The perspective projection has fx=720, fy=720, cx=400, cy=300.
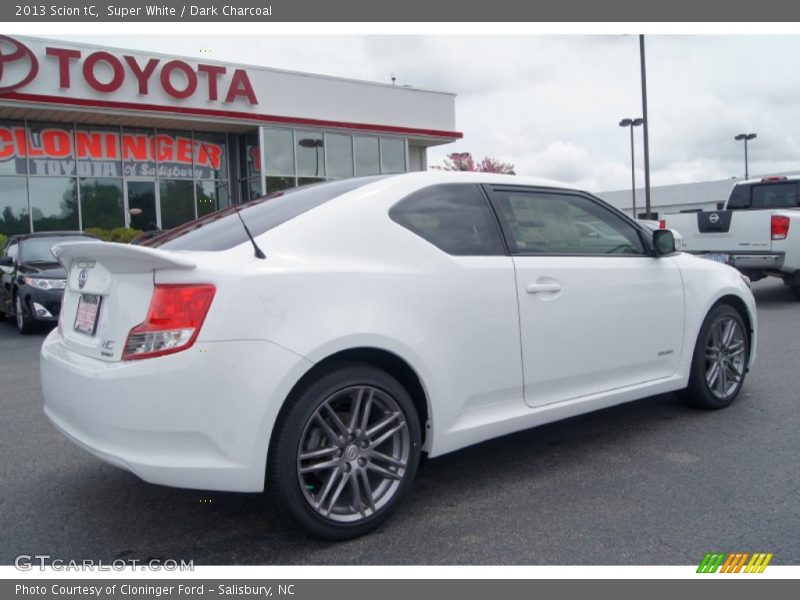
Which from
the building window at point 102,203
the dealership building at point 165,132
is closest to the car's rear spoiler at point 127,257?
the dealership building at point 165,132

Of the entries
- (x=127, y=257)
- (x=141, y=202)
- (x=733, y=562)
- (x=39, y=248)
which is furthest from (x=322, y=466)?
(x=141, y=202)

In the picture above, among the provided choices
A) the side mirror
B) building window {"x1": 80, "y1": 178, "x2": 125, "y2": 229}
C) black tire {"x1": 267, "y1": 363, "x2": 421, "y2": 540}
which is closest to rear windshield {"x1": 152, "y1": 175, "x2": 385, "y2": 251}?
black tire {"x1": 267, "y1": 363, "x2": 421, "y2": 540}

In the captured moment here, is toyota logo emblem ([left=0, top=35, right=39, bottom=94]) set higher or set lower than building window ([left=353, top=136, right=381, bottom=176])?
higher

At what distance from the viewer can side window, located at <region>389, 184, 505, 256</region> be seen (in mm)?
3529

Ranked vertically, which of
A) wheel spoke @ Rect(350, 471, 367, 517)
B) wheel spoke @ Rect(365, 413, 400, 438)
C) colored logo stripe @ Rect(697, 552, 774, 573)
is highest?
wheel spoke @ Rect(365, 413, 400, 438)

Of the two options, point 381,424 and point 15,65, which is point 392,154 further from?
point 381,424

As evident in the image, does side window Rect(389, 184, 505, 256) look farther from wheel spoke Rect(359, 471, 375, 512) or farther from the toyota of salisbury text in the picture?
wheel spoke Rect(359, 471, 375, 512)

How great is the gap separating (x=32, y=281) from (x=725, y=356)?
30.2 ft

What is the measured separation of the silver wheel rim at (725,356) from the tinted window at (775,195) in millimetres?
8512

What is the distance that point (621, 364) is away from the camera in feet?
13.9

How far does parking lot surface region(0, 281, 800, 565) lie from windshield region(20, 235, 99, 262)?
6.94m

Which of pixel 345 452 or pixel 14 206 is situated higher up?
pixel 14 206

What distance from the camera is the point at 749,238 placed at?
1088cm

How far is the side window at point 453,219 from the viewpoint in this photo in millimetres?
3529
